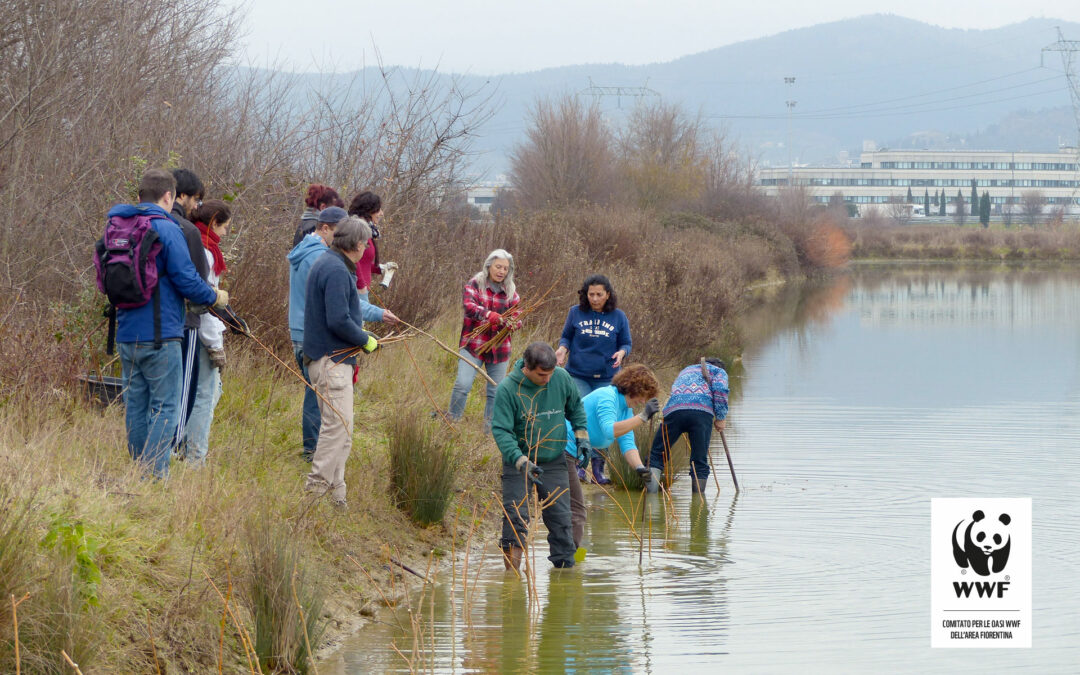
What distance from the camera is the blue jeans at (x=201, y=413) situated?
786 centimetres

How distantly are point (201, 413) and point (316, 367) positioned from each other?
0.75 metres

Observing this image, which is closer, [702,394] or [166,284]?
[166,284]

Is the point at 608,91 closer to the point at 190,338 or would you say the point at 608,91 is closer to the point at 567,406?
the point at 567,406

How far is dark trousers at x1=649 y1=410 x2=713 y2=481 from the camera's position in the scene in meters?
10.6

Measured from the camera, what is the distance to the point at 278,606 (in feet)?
19.7

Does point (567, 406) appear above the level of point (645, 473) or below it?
above

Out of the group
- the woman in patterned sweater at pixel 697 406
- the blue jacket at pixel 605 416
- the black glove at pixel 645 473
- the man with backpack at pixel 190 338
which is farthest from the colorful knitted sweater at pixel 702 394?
the man with backpack at pixel 190 338

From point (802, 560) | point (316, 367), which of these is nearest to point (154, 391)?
point (316, 367)

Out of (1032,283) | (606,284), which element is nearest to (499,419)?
(606,284)

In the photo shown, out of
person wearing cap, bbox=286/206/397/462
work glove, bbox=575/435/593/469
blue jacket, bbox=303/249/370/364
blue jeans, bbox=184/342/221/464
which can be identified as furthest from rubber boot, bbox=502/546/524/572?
blue jeans, bbox=184/342/221/464

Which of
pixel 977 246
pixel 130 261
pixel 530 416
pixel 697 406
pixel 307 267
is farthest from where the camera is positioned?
pixel 977 246

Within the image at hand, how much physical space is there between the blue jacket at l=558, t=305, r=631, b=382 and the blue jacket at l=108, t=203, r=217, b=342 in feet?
13.0

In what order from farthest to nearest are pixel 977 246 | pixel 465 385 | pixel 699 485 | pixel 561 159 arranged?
pixel 977 246 < pixel 561 159 < pixel 699 485 < pixel 465 385

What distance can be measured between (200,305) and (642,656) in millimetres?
3318
